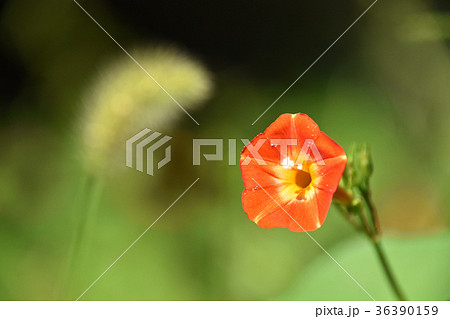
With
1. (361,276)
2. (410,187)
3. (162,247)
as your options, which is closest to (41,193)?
(162,247)

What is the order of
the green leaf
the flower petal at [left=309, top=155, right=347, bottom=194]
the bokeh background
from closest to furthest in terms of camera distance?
1. the flower petal at [left=309, top=155, right=347, bottom=194]
2. the green leaf
3. the bokeh background

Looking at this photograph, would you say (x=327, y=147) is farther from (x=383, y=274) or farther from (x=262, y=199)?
(x=383, y=274)

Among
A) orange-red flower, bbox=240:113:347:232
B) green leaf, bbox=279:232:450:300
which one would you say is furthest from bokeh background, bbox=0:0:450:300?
orange-red flower, bbox=240:113:347:232

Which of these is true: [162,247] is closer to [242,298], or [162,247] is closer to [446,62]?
[242,298]

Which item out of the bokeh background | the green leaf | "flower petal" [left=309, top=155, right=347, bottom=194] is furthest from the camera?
the bokeh background

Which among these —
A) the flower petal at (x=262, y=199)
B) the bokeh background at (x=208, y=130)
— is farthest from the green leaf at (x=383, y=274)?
the flower petal at (x=262, y=199)

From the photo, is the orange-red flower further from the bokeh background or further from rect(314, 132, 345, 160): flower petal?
the bokeh background

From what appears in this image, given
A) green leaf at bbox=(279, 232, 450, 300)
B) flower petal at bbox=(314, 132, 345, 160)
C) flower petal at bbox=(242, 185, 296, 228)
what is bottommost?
green leaf at bbox=(279, 232, 450, 300)

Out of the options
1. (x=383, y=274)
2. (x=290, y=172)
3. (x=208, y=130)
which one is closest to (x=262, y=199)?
(x=290, y=172)
